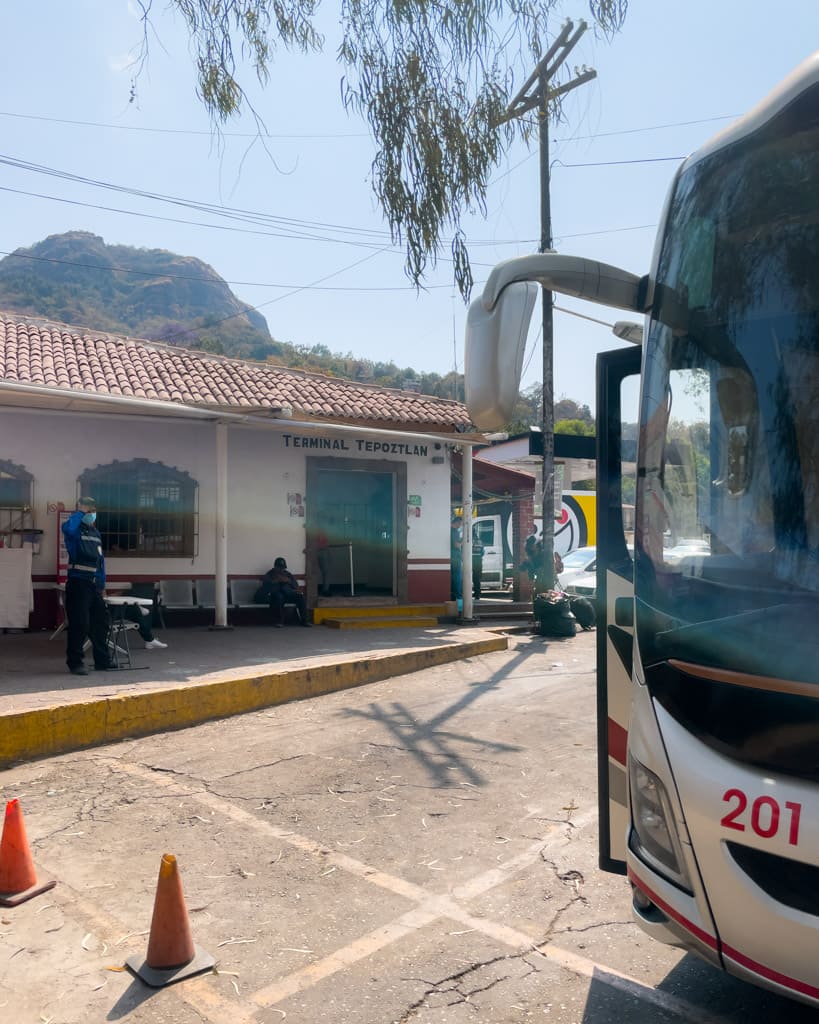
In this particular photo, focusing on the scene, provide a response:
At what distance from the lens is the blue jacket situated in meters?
8.30

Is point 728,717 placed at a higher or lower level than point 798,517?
lower

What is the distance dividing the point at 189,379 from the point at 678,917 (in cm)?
1163

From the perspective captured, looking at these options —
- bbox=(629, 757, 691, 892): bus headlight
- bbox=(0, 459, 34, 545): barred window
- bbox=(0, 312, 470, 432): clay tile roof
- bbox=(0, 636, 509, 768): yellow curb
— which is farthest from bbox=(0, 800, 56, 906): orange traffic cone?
bbox=(0, 459, 34, 545): barred window

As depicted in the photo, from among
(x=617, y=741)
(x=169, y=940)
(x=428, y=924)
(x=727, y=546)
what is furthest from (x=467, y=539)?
(x=727, y=546)

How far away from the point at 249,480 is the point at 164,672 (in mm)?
5215

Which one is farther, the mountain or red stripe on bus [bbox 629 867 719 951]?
the mountain

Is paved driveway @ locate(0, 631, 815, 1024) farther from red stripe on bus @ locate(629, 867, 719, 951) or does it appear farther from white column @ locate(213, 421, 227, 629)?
white column @ locate(213, 421, 227, 629)

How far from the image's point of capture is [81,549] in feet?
27.2

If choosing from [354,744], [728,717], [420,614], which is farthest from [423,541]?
[728,717]

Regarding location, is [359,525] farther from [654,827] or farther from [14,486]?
[654,827]

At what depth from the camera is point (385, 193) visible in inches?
201

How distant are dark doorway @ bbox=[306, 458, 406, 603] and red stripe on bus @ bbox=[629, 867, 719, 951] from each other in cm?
1137

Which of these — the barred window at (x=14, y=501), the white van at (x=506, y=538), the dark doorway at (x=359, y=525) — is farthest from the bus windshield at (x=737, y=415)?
the white van at (x=506, y=538)

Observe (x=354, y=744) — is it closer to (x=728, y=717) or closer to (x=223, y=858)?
(x=223, y=858)
